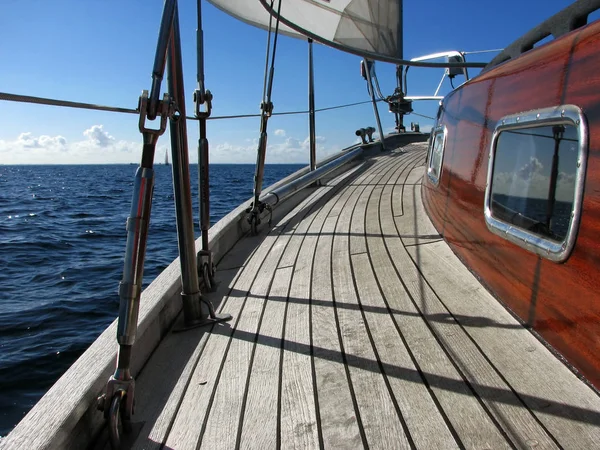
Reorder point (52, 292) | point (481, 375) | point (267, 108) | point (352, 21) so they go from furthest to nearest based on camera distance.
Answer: point (352, 21) → point (52, 292) → point (267, 108) → point (481, 375)

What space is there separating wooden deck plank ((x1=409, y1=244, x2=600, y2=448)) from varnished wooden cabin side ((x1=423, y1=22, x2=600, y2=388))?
2.2 inches

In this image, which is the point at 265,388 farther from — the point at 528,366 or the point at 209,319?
the point at 528,366

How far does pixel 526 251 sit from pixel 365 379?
2.81 feet

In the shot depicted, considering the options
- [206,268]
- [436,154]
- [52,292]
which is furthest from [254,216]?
[52,292]

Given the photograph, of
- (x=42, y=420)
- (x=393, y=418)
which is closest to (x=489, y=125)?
(x=393, y=418)

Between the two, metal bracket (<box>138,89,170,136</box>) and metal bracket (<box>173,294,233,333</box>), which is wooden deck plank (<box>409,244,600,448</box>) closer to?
metal bracket (<box>173,294,233,333</box>)

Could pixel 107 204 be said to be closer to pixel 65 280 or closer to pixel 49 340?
pixel 65 280

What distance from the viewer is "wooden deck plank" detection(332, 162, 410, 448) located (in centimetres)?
142

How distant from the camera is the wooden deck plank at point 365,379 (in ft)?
4.66

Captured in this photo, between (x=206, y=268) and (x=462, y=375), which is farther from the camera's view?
(x=206, y=268)

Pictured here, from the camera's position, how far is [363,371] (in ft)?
5.87

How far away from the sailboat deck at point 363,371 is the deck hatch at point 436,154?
40.1 inches

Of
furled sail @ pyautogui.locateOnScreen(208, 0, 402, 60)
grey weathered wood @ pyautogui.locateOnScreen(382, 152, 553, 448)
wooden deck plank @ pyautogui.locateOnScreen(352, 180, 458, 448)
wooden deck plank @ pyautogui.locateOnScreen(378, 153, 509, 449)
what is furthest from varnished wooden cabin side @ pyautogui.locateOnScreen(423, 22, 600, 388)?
furled sail @ pyautogui.locateOnScreen(208, 0, 402, 60)

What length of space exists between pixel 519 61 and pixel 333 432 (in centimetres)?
193
